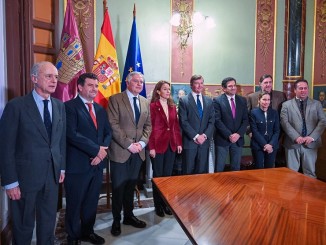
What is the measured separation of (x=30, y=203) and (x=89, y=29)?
3005mm

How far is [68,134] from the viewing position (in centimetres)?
231

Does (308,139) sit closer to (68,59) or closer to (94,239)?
(94,239)

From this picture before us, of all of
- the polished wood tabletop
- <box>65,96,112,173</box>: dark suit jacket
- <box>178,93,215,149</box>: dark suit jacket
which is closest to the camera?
the polished wood tabletop

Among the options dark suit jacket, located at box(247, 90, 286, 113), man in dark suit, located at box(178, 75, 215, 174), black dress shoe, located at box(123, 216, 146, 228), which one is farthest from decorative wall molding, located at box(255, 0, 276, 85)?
black dress shoe, located at box(123, 216, 146, 228)

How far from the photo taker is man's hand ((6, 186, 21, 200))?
1.83 m

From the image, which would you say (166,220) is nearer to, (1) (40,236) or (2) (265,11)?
(1) (40,236)

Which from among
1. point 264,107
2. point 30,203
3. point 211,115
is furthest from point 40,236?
point 264,107

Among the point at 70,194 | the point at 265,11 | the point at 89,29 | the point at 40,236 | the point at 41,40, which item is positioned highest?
the point at 265,11

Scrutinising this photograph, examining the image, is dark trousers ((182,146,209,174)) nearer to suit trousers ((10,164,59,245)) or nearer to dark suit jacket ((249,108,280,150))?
dark suit jacket ((249,108,280,150))

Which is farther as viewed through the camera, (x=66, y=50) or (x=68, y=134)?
(x=66, y=50)

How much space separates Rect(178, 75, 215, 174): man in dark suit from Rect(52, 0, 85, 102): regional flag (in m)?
1.26

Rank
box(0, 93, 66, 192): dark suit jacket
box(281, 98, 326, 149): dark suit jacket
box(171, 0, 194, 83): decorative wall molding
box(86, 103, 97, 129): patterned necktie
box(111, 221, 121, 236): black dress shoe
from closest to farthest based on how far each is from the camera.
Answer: box(0, 93, 66, 192): dark suit jacket, box(86, 103, 97, 129): patterned necktie, box(111, 221, 121, 236): black dress shoe, box(281, 98, 326, 149): dark suit jacket, box(171, 0, 194, 83): decorative wall molding

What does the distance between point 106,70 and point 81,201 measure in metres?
1.72

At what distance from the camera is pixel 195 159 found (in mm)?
3314
